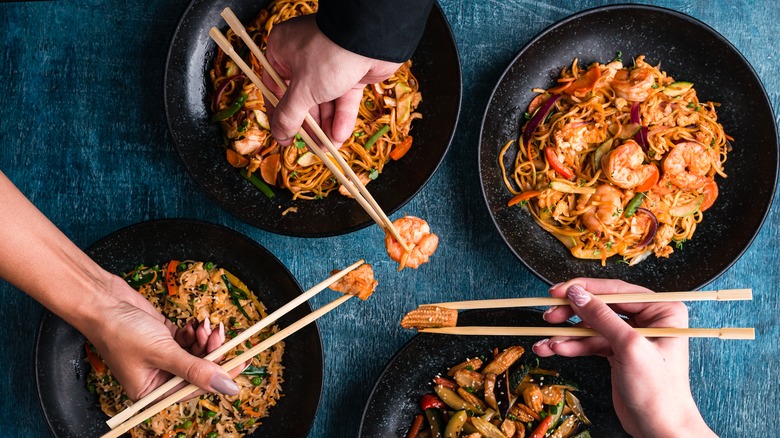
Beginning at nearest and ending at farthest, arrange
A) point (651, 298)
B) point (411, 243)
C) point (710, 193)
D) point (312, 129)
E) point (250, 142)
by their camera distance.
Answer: point (651, 298) < point (312, 129) < point (411, 243) < point (250, 142) < point (710, 193)

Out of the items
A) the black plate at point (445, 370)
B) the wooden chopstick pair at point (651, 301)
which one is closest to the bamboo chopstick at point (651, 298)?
the wooden chopstick pair at point (651, 301)

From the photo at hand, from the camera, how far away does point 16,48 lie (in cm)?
268

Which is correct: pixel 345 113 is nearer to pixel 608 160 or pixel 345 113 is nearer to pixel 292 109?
pixel 292 109

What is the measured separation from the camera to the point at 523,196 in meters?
2.58

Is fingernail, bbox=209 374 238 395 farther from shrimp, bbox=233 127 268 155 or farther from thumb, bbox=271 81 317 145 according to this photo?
shrimp, bbox=233 127 268 155

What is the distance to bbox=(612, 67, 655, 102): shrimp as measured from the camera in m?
2.53

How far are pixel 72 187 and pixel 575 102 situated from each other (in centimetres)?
223

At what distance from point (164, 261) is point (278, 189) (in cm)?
57

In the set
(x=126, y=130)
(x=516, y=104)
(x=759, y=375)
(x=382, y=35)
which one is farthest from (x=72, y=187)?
(x=759, y=375)

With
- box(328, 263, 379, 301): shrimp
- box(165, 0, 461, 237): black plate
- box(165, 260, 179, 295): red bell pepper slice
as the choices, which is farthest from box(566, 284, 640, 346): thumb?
box(165, 260, 179, 295): red bell pepper slice

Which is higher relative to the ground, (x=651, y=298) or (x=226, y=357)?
(x=226, y=357)

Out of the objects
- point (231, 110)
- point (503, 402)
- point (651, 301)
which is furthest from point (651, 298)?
point (231, 110)

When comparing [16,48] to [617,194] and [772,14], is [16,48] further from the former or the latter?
[772,14]

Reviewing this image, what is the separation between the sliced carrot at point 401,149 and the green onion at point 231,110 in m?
0.64
